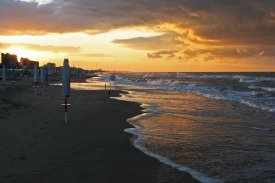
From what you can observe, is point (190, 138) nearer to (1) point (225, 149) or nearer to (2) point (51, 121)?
(1) point (225, 149)

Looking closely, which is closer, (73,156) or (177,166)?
(177,166)

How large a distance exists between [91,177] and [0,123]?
7.12 metres

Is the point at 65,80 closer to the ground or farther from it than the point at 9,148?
farther from it

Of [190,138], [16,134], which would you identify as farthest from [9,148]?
[190,138]

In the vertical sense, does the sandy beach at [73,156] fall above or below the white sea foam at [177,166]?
above

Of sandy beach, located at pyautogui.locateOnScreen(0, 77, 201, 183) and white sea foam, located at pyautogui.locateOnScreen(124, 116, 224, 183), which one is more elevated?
sandy beach, located at pyautogui.locateOnScreen(0, 77, 201, 183)

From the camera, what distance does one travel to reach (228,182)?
5793 millimetres

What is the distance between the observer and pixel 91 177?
591 cm

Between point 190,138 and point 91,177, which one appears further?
point 190,138

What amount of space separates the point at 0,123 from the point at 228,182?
9.18 m

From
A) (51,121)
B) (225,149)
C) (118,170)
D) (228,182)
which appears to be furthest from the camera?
(51,121)

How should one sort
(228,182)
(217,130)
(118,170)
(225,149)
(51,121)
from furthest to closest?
1. (51,121)
2. (217,130)
3. (225,149)
4. (118,170)
5. (228,182)

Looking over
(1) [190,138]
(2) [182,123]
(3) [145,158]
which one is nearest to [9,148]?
(3) [145,158]

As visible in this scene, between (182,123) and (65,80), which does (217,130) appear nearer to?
(182,123)
